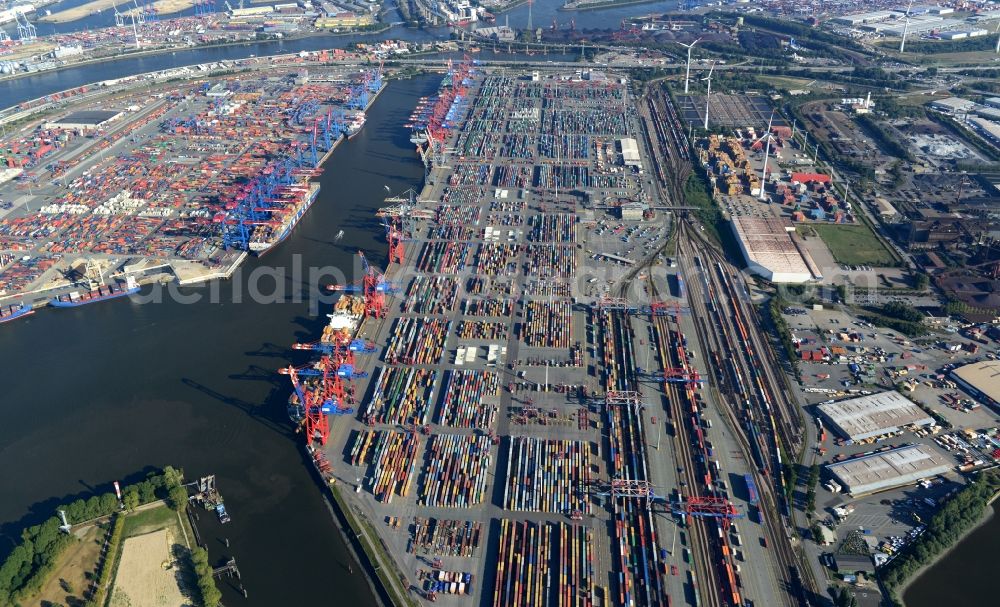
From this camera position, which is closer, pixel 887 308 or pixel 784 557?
pixel 784 557

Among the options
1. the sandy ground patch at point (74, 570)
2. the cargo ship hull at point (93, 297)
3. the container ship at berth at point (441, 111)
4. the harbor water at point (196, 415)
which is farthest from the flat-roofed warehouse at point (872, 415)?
the container ship at berth at point (441, 111)

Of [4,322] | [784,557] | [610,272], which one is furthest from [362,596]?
[4,322]

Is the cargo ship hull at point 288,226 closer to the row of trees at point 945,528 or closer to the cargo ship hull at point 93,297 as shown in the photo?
the cargo ship hull at point 93,297

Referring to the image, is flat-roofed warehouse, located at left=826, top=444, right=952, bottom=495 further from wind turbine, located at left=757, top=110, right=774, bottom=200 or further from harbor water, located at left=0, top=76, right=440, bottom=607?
wind turbine, located at left=757, top=110, right=774, bottom=200

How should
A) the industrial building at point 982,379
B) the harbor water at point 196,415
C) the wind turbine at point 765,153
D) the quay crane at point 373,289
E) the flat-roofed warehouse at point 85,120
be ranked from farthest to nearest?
the flat-roofed warehouse at point 85,120 < the wind turbine at point 765,153 < the quay crane at point 373,289 < the industrial building at point 982,379 < the harbor water at point 196,415

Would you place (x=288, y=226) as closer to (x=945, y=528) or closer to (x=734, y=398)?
(x=734, y=398)

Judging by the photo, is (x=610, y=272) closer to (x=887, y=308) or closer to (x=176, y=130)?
(x=887, y=308)
